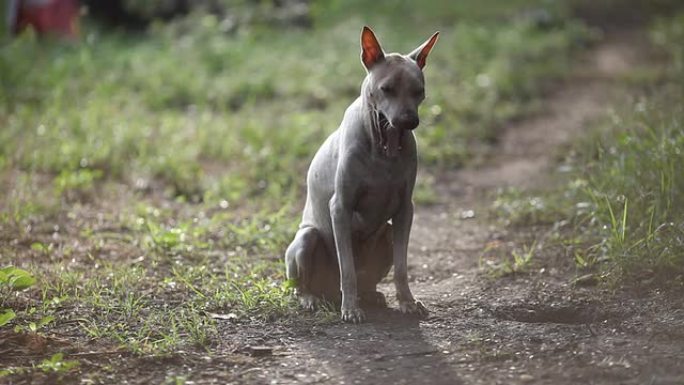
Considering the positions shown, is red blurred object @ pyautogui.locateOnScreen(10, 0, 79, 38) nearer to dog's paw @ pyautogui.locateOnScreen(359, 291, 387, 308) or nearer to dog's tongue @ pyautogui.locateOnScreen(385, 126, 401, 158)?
dog's paw @ pyautogui.locateOnScreen(359, 291, 387, 308)

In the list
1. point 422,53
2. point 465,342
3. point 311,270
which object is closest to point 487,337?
point 465,342

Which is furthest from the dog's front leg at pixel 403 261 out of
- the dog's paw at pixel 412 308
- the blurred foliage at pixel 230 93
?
the blurred foliage at pixel 230 93

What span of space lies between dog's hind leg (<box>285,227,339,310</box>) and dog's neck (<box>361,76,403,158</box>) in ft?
2.12

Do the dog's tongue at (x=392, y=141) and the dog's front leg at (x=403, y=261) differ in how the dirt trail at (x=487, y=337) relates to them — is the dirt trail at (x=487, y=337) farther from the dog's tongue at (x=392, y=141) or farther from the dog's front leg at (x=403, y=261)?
the dog's tongue at (x=392, y=141)

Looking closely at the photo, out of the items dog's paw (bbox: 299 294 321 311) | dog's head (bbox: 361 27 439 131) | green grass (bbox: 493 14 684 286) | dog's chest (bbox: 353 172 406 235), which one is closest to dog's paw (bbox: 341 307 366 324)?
dog's paw (bbox: 299 294 321 311)

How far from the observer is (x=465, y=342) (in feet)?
14.5

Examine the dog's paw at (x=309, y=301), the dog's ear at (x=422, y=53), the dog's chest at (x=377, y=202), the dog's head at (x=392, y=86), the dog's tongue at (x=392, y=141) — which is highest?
the dog's ear at (x=422, y=53)

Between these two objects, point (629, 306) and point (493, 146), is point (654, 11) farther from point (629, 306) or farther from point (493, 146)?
point (629, 306)

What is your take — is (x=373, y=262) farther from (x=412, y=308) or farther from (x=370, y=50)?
(x=370, y=50)

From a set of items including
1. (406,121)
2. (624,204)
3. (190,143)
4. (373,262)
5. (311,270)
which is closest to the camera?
(406,121)

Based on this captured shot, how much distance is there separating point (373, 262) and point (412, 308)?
39cm

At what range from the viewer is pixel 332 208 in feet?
15.6

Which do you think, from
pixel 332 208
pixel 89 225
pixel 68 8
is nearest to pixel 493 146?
pixel 89 225

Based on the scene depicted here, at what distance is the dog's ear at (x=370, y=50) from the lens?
14.9 feet
